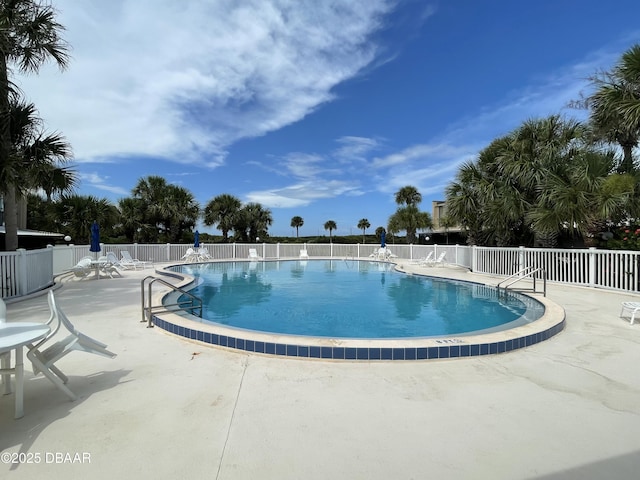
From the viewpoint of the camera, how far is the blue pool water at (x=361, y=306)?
19.6 feet

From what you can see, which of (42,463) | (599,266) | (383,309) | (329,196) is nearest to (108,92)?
(383,309)

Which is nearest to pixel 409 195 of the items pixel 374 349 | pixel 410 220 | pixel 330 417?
pixel 410 220

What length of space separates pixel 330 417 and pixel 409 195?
1343 inches

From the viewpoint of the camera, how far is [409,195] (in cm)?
3475

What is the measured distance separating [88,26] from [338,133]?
1675cm

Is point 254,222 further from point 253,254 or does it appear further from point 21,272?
point 21,272

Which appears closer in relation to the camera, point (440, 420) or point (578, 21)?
point (440, 420)

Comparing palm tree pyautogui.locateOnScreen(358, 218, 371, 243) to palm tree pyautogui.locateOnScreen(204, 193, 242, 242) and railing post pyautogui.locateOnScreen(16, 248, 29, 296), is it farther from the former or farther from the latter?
railing post pyautogui.locateOnScreen(16, 248, 29, 296)

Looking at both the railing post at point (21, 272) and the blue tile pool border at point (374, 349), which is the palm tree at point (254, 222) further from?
the blue tile pool border at point (374, 349)

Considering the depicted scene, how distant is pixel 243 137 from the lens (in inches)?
875

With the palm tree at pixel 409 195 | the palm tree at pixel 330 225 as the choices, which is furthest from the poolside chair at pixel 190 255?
the palm tree at pixel 330 225

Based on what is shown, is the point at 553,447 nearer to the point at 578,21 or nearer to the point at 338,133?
the point at 578,21

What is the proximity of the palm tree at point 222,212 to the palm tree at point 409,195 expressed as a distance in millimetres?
17977

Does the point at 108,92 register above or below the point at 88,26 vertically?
below
